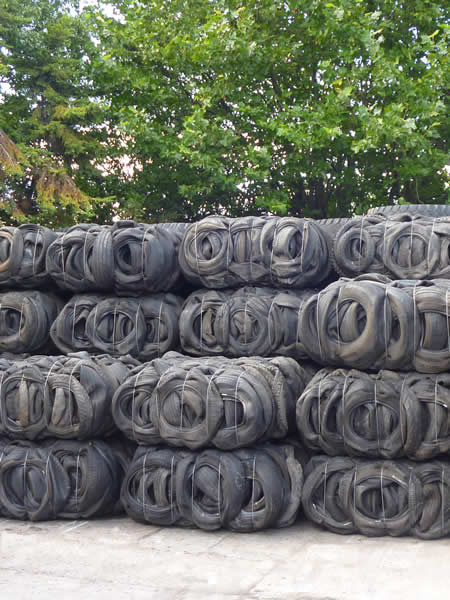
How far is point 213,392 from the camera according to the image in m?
5.00

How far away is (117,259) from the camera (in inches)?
247

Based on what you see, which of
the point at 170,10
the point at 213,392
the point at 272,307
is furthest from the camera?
the point at 170,10

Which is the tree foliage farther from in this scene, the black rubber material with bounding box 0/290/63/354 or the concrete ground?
the concrete ground

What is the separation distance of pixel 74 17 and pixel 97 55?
14.1 feet

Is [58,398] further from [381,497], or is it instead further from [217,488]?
[381,497]

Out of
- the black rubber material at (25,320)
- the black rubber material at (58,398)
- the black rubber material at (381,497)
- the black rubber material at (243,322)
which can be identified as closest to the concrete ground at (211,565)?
the black rubber material at (381,497)

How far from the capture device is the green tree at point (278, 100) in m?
13.8

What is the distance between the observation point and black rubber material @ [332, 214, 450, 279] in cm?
564

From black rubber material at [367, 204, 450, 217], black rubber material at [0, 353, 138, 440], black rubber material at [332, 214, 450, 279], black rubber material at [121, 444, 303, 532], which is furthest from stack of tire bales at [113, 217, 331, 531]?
black rubber material at [367, 204, 450, 217]

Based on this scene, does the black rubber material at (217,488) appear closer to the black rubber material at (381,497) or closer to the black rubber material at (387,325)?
the black rubber material at (381,497)

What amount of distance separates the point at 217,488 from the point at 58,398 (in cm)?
140

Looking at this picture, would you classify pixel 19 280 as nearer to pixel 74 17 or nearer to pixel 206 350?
pixel 206 350

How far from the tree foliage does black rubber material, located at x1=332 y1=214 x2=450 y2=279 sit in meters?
7.06

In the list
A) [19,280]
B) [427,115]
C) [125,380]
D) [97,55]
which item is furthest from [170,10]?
[125,380]
